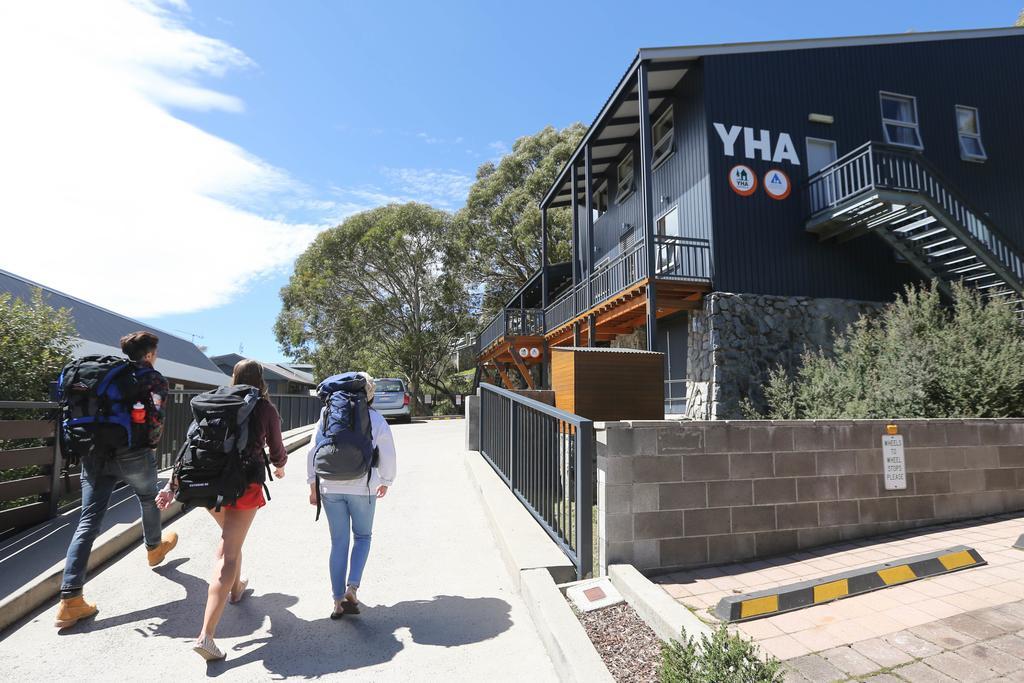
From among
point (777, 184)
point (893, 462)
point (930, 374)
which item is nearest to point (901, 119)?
point (777, 184)

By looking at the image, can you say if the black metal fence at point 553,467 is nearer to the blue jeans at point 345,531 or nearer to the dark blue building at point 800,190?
the blue jeans at point 345,531

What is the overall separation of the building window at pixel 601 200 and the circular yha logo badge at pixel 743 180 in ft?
24.3

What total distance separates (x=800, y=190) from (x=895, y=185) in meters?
1.95

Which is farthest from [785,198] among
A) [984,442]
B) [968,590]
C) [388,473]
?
[388,473]

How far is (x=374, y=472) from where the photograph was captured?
3.95m

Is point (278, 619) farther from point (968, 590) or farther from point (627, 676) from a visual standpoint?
point (968, 590)

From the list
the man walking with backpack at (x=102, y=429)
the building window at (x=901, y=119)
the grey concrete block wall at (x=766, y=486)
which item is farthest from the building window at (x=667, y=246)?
the man walking with backpack at (x=102, y=429)

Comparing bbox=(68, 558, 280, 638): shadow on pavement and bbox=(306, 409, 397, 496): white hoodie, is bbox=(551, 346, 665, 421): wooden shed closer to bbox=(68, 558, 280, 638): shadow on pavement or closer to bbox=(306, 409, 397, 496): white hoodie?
A: bbox=(306, 409, 397, 496): white hoodie

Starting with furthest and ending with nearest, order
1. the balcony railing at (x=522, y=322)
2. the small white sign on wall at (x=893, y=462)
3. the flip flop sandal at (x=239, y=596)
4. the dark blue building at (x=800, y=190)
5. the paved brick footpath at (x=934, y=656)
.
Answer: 1. the balcony railing at (x=522, y=322)
2. the dark blue building at (x=800, y=190)
3. the small white sign on wall at (x=893, y=462)
4. the flip flop sandal at (x=239, y=596)
5. the paved brick footpath at (x=934, y=656)

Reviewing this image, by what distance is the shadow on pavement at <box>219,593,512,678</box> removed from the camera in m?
3.28

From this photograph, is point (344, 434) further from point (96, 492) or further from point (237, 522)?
point (96, 492)

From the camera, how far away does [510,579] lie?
14.8 feet

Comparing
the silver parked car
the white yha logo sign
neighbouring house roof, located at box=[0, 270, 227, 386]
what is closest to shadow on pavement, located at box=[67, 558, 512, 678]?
the white yha logo sign

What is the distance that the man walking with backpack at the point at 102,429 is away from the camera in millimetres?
3771
